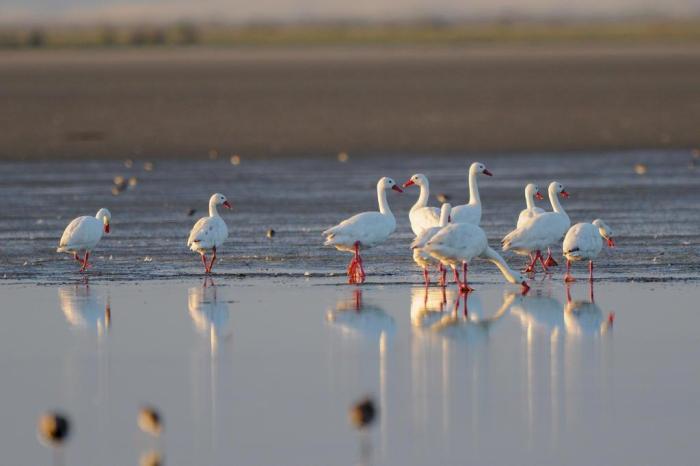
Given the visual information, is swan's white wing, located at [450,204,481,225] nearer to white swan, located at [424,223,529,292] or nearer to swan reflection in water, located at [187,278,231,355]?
white swan, located at [424,223,529,292]

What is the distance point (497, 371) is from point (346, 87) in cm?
3996

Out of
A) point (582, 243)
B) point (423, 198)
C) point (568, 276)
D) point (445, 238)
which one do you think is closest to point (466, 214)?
point (423, 198)

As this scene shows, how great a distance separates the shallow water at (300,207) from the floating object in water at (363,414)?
654 centimetres

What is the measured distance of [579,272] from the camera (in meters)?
16.4

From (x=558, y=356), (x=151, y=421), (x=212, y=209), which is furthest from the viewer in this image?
(x=212, y=209)

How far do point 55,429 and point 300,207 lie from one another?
13.9m

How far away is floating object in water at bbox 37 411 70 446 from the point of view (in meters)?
9.03

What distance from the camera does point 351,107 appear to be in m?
42.1

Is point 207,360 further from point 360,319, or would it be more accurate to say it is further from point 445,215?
point 445,215

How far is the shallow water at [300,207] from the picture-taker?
17062mm

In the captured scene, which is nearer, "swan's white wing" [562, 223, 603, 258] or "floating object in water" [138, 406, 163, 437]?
"floating object in water" [138, 406, 163, 437]

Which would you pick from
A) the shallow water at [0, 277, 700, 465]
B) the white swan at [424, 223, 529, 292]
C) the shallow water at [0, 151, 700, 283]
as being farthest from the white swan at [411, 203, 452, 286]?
the shallow water at [0, 151, 700, 283]

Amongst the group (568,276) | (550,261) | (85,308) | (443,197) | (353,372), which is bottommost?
(353,372)

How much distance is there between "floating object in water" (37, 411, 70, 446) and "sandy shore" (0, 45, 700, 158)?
22659 mm
